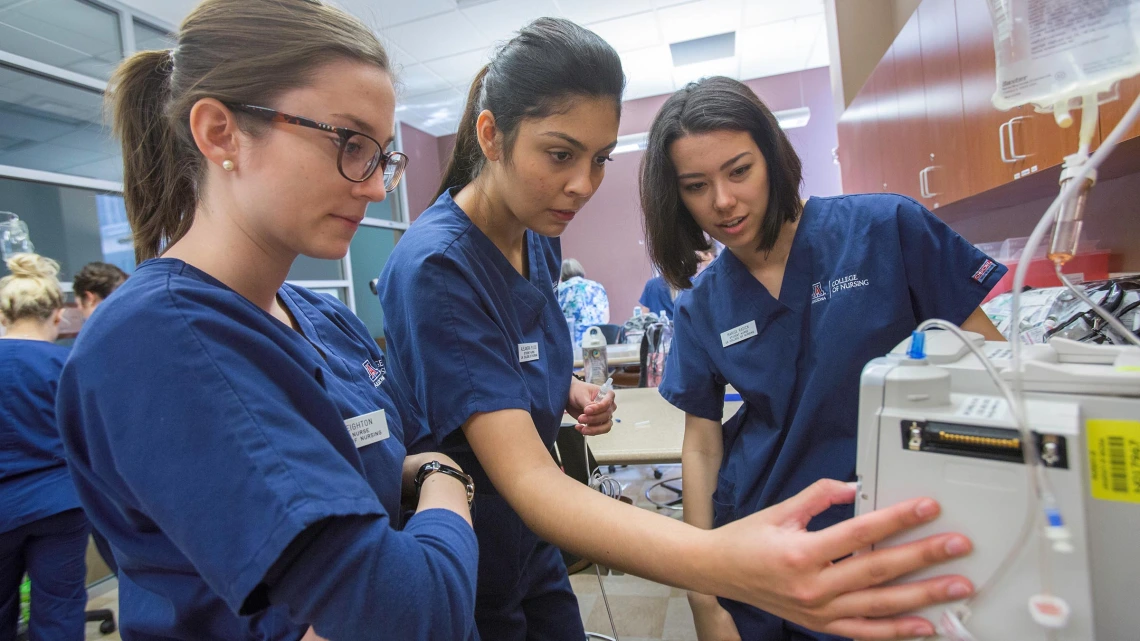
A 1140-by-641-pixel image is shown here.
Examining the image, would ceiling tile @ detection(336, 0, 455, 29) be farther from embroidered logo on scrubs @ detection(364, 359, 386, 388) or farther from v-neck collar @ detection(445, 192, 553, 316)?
embroidered logo on scrubs @ detection(364, 359, 386, 388)

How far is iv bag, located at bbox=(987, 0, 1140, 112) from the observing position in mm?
591

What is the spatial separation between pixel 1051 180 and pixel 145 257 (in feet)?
8.41

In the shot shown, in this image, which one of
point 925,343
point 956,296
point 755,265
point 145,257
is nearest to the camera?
point 925,343

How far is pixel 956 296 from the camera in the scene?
114cm

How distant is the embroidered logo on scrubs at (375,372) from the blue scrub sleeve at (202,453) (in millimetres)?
389

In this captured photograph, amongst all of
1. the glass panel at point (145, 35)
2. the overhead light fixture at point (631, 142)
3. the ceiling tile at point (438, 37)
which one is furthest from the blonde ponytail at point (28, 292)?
the overhead light fixture at point (631, 142)

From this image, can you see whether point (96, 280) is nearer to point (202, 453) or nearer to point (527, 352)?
point (527, 352)

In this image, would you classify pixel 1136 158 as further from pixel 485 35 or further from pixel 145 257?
pixel 485 35

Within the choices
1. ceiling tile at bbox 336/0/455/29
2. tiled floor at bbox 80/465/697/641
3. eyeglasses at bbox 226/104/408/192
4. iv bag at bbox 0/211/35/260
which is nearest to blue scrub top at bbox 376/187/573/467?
eyeglasses at bbox 226/104/408/192

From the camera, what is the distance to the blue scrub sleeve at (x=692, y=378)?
1.31 m

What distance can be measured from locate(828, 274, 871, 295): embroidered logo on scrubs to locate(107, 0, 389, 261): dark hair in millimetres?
881

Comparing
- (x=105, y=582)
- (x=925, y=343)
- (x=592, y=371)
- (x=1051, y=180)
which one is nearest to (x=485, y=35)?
(x=592, y=371)

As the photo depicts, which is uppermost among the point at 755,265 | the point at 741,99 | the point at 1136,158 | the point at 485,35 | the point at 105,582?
the point at 485,35

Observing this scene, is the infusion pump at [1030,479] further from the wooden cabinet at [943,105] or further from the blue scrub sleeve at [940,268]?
the wooden cabinet at [943,105]
